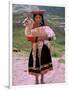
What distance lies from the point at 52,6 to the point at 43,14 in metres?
0.10

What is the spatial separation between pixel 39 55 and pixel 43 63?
71 mm

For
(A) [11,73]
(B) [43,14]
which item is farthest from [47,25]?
(A) [11,73]

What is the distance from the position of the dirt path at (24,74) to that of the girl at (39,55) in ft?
0.11

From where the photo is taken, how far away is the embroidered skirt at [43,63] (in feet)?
5.07

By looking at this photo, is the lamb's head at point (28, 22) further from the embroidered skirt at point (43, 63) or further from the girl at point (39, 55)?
the embroidered skirt at point (43, 63)

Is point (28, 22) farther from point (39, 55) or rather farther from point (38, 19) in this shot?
point (39, 55)

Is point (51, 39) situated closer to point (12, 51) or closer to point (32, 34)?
point (32, 34)

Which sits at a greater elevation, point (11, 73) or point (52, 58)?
point (52, 58)

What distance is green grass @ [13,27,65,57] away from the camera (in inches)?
59.5

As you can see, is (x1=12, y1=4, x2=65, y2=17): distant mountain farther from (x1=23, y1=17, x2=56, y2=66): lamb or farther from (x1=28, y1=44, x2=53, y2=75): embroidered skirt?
(x1=28, y1=44, x2=53, y2=75): embroidered skirt

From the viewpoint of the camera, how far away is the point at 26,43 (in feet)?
5.05

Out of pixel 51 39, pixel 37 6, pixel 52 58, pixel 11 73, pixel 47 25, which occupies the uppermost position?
pixel 37 6

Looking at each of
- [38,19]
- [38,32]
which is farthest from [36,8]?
[38,32]
